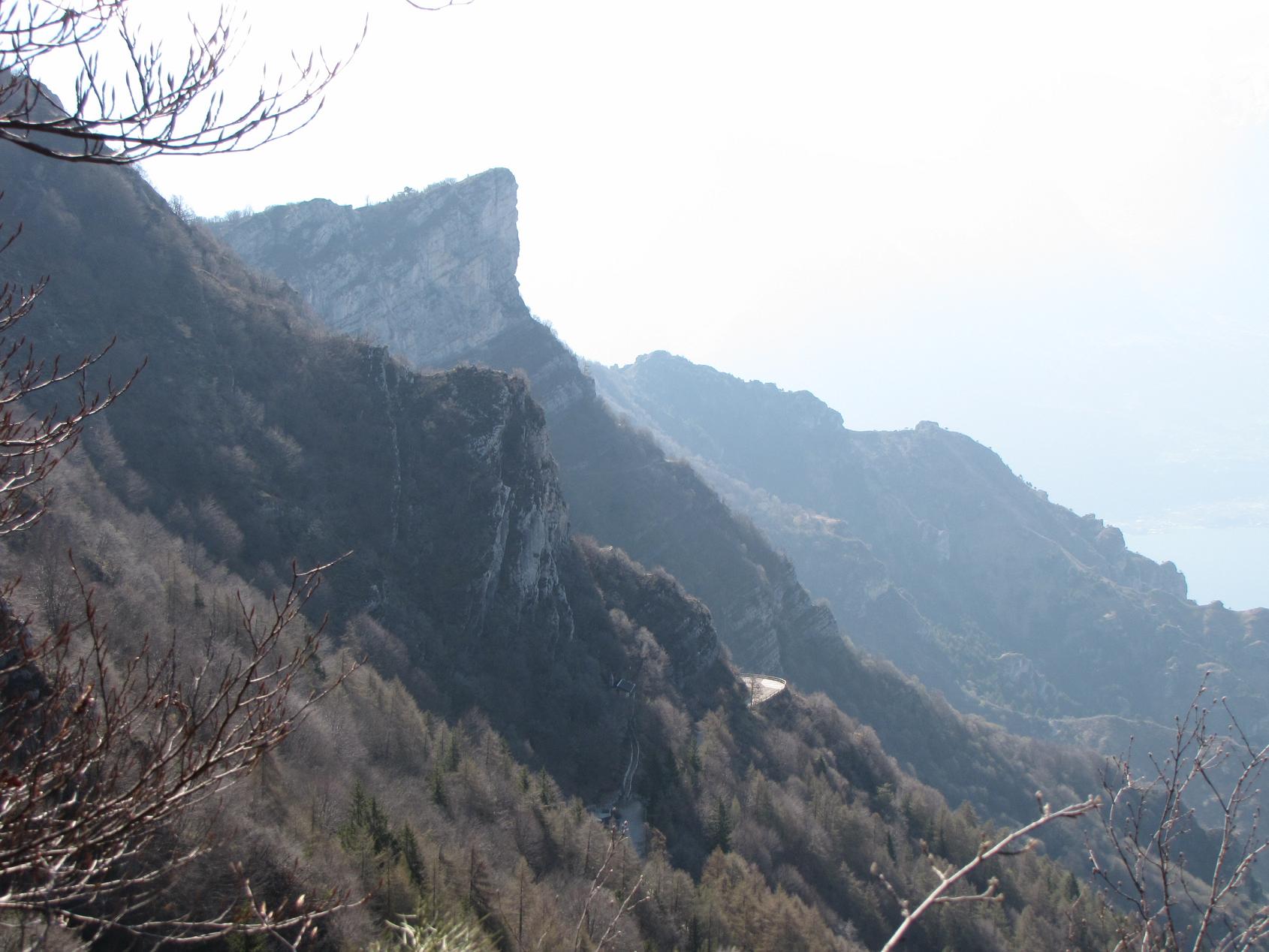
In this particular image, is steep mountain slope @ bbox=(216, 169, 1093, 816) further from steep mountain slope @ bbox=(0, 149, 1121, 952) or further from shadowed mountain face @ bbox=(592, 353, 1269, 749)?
shadowed mountain face @ bbox=(592, 353, 1269, 749)

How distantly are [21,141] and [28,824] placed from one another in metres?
3.99

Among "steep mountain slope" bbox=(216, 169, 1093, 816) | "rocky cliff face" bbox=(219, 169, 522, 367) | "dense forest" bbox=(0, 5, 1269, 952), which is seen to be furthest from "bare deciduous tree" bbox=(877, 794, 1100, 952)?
"rocky cliff face" bbox=(219, 169, 522, 367)

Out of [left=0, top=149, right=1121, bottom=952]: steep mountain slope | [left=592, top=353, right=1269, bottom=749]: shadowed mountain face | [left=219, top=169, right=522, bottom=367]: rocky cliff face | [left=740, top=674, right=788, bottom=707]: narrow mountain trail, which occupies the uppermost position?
[left=219, top=169, right=522, bottom=367]: rocky cliff face

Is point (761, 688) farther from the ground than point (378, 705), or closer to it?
closer to it

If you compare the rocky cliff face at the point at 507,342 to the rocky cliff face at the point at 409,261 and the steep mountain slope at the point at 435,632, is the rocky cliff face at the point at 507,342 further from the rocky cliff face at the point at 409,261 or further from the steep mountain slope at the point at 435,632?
the steep mountain slope at the point at 435,632

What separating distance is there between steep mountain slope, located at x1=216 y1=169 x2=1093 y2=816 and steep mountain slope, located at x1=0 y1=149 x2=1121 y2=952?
26.7m

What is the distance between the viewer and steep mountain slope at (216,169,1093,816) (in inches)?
3890

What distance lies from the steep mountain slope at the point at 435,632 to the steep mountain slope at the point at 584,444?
87.6 feet

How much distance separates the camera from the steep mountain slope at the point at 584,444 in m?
98.8

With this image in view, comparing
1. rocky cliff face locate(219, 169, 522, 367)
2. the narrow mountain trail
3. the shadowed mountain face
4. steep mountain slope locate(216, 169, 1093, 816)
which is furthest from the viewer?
the shadowed mountain face

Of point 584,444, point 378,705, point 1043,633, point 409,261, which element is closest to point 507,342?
point 409,261

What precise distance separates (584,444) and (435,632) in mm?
59501

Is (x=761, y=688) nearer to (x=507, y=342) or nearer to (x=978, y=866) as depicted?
(x=507, y=342)

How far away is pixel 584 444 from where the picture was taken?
109438 millimetres
